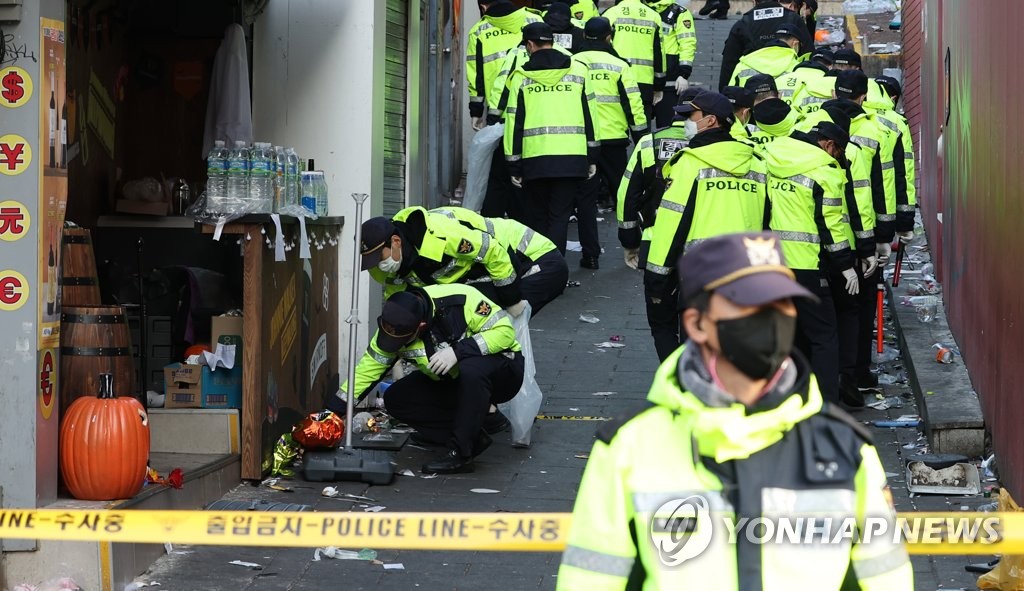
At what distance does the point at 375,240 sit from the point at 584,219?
5.12 metres

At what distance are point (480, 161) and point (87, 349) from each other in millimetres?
6619

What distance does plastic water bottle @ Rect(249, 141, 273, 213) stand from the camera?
8469 mm

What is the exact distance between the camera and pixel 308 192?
364 inches

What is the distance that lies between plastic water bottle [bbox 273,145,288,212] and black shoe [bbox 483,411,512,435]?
192 centimetres

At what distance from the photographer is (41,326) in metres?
6.26

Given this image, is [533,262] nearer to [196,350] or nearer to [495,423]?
[495,423]

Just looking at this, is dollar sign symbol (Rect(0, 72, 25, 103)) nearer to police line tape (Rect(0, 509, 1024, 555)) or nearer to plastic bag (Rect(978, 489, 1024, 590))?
police line tape (Rect(0, 509, 1024, 555))

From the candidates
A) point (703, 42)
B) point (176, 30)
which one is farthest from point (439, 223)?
point (703, 42)

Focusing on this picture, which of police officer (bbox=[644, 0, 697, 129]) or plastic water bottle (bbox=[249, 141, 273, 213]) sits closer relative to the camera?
plastic water bottle (bbox=[249, 141, 273, 213])

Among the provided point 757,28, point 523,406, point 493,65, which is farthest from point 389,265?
point 757,28

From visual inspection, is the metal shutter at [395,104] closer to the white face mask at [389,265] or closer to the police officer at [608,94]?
the police officer at [608,94]

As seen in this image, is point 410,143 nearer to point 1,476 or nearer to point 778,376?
point 1,476

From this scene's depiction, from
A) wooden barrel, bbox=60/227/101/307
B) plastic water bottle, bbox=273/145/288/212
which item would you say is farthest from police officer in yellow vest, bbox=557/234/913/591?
plastic water bottle, bbox=273/145/288/212

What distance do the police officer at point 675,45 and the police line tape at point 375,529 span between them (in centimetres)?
1046
